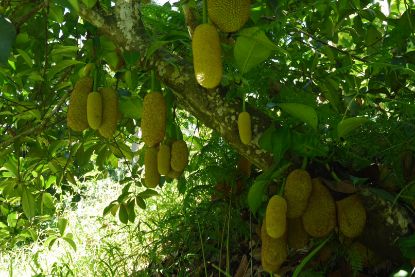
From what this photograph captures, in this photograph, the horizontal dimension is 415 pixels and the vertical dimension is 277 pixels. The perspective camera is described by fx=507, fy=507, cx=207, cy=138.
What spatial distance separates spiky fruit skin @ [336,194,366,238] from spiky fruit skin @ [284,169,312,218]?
81 millimetres

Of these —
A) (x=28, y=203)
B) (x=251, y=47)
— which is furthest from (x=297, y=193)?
(x=28, y=203)

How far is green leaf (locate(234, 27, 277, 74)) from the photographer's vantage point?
969 millimetres

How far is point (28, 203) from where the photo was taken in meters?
1.85

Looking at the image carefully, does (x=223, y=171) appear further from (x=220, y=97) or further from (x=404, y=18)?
(x=404, y=18)

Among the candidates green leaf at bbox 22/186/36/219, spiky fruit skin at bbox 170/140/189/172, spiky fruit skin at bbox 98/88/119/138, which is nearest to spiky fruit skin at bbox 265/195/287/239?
spiky fruit skin at bbox 170/140/189/172

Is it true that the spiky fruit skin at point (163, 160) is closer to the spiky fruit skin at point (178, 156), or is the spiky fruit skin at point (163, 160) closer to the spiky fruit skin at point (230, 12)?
the spiky fruit skin at point (178, 156)

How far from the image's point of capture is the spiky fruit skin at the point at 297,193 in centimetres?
103

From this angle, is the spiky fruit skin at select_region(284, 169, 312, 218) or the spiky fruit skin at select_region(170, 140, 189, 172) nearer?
the spiky fruit skin at select_region(284, 169, 312, 218)

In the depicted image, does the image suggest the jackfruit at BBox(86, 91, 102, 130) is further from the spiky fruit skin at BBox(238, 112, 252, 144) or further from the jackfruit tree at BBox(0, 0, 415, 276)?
the spiky fruit skin at BBox(238, 112, 252, 144)

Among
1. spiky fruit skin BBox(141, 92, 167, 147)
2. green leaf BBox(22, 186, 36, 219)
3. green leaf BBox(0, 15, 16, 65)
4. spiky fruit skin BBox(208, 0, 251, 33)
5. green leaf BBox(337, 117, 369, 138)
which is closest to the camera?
green leaf BBox(0, 15, 16, 65)

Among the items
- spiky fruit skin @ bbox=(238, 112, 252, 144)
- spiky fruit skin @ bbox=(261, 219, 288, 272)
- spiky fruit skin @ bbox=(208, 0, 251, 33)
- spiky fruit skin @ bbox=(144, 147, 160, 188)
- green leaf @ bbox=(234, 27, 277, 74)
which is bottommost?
spiky fruit skin @ bbox=(261, 219, 288, 272)

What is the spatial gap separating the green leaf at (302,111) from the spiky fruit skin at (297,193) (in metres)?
0.11

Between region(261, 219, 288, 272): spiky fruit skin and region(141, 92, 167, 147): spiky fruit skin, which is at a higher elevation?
region(141, 92, 167, 147): spiky fruit skin

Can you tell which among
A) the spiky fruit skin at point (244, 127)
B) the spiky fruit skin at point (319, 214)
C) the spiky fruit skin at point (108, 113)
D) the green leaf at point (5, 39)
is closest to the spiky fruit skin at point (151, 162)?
the spiky fruit skin at point (108, 113)
